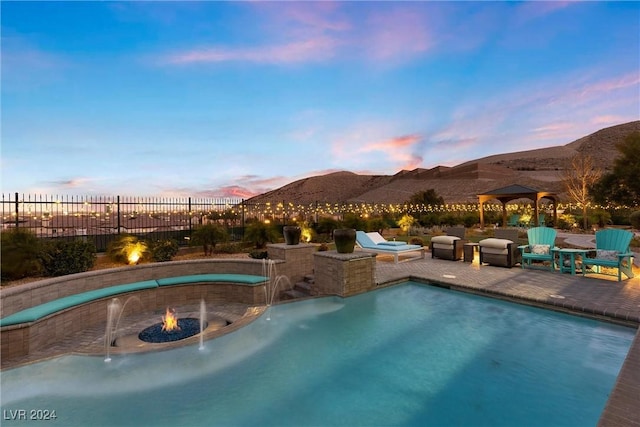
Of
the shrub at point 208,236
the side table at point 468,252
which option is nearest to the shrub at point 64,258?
the shrub at point 208,236

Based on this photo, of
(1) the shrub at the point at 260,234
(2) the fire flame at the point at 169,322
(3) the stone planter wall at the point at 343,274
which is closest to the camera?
(2) the fire flame at the point at 169,322

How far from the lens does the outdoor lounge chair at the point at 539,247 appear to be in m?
8.39

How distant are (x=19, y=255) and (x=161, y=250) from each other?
3.40 m

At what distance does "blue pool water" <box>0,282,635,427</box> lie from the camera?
9.54 feet

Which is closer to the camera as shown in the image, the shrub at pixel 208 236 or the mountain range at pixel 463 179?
the shrub at pixel 208 236

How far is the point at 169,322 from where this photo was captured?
559 cm

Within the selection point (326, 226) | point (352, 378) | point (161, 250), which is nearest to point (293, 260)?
point (352, 378)

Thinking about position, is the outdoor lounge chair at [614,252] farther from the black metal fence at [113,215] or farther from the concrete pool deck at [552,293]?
the black metal fence at [113,215]

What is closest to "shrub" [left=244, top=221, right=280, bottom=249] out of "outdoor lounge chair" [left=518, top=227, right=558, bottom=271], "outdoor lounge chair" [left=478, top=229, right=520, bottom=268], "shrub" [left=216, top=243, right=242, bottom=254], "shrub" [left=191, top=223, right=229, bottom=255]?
"shrub" [left=216, top=243, right=242, bottom=254]

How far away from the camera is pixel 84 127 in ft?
36.8

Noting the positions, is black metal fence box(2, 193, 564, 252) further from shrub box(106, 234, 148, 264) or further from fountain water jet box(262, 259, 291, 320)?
fountain water jet box(262, 259, 291, 320)

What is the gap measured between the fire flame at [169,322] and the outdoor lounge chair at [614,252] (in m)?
9.78

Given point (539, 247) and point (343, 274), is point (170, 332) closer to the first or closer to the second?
point (343, 274)

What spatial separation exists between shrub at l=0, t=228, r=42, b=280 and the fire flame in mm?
4936
